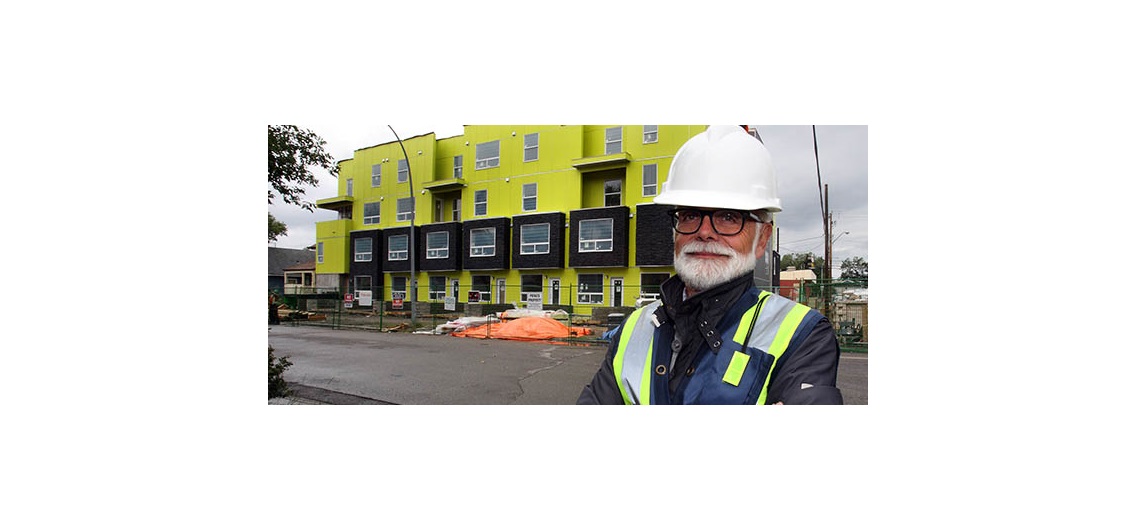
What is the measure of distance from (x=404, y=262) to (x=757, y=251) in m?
2.51

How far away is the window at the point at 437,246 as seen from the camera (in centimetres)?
340

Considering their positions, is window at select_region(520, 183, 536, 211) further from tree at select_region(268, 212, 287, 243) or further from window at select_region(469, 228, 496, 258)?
tree at select_region(268, 212, 287, 243)

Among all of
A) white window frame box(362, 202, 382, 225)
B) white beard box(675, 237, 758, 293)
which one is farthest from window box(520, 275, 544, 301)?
white beard box(675, 237, 758, 293)

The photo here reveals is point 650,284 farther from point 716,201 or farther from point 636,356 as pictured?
point 716,201

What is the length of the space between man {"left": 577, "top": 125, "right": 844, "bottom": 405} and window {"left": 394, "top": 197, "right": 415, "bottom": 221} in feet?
7.37

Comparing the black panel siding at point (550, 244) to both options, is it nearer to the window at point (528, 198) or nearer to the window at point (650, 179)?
the window at point (528, 198)

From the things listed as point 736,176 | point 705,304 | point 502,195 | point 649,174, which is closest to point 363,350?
point 502,195

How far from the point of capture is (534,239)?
348 centimetres

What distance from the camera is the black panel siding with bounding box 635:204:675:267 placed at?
2824mm

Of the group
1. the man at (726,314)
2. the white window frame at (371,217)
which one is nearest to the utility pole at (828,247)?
the man at (726,314)

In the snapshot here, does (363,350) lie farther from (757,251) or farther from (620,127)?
(757,251)

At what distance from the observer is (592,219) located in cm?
342

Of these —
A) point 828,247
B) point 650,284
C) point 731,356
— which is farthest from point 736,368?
point 828,247

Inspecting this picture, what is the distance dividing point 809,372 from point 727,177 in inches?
28.4
